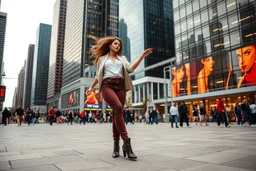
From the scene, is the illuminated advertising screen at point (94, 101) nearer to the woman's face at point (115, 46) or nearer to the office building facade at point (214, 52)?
the office building facade at point (214, 52)

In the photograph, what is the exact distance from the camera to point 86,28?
102 meters

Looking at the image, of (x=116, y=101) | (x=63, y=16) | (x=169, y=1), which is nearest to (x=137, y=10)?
(x=169, y=1)

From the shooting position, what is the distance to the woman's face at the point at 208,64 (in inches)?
1264

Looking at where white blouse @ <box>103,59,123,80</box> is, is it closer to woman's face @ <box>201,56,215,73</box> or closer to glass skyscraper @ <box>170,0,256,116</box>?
glass skyscraper @ <box>170,0,256,116</box>

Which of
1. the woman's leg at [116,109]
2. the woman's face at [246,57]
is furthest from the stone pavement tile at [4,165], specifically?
the woman's face at [246,57]

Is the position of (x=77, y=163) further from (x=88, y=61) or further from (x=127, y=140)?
(x=88, y=61)

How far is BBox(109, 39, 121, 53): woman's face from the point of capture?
3.53 metres

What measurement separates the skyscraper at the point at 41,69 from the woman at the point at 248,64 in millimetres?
177304

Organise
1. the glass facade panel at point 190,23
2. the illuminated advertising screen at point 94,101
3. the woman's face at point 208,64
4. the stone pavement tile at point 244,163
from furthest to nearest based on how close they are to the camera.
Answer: the illuminated advertising screen at point 94,101, the glass facade panel at point 190,23, the woman's face at point 208,64, the stone pavement tile at point 244,163

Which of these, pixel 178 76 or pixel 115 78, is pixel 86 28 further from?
pixel 115 78

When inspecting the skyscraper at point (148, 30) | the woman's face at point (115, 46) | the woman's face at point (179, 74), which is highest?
the skyscraper at point (148, 30)

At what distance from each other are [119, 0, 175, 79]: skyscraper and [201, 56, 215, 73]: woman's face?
34.5m

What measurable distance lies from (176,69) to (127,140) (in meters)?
36.9

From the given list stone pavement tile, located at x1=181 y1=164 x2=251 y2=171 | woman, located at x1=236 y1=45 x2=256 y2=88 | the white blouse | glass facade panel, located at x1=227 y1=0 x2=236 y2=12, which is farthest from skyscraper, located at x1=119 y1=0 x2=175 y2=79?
stone pavement tile, located at x1=181 y1=164 x2=251 y2=171
